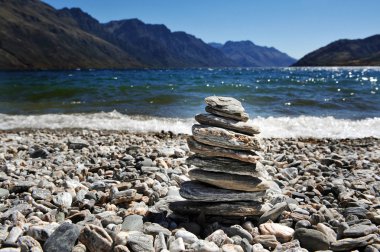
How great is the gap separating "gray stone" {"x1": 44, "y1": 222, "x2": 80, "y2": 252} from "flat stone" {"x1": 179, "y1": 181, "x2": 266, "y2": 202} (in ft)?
5.34

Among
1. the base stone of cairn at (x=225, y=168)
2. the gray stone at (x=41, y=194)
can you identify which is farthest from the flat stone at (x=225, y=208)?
the gray stone at (x=41, y=194)

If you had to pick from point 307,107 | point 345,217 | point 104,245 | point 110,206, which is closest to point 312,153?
point 345,217

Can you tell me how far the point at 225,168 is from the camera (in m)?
5.37

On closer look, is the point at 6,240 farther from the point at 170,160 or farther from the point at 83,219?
the point at 170,160

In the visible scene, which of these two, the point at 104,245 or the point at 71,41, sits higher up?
the point at 71,41

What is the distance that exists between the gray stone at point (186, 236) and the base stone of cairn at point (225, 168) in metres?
0.79

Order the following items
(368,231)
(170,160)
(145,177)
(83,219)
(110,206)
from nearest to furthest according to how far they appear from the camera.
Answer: (368,231) → (83,219) → (110,206) → (145,177) → (170,160)

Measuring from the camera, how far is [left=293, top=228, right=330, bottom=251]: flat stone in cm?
446

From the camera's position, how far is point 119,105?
2211 centimetres

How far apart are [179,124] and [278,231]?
1096 centimetres

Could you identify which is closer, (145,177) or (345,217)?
(345,217)

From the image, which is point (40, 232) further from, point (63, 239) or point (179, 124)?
point (179, 124)

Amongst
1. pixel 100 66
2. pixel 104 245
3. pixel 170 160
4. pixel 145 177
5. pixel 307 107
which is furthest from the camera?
pixel 100 66

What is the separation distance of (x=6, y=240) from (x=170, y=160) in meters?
4.55
